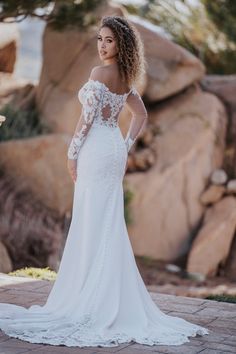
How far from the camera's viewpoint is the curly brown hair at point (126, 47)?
4.78m

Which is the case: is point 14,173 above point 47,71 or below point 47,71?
below

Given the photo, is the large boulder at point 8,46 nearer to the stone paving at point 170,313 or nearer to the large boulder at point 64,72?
the large boulder at point 64,72

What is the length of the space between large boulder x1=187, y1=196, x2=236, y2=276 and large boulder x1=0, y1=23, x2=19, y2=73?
4380 mm

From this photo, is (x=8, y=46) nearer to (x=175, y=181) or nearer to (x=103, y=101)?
(x=175, y=181)

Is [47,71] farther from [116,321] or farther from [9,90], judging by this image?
[116,321]

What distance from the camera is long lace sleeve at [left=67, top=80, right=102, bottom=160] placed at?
471 cm

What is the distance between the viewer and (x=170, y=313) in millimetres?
5363

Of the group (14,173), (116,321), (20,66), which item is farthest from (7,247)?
(20,66)

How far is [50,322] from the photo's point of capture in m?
4.58

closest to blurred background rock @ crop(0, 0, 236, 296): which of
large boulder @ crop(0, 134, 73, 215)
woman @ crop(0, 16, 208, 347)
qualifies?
large boulder @ crop(0, 134, 73, 215)

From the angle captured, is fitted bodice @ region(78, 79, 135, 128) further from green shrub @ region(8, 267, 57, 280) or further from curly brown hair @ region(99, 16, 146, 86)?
green shrub @ region(8, 267, 57, 280)

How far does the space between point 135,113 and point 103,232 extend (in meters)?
0.93

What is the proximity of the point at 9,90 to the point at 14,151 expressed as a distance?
240 centimetres

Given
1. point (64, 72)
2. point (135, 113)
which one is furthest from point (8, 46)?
point (135, 113)
